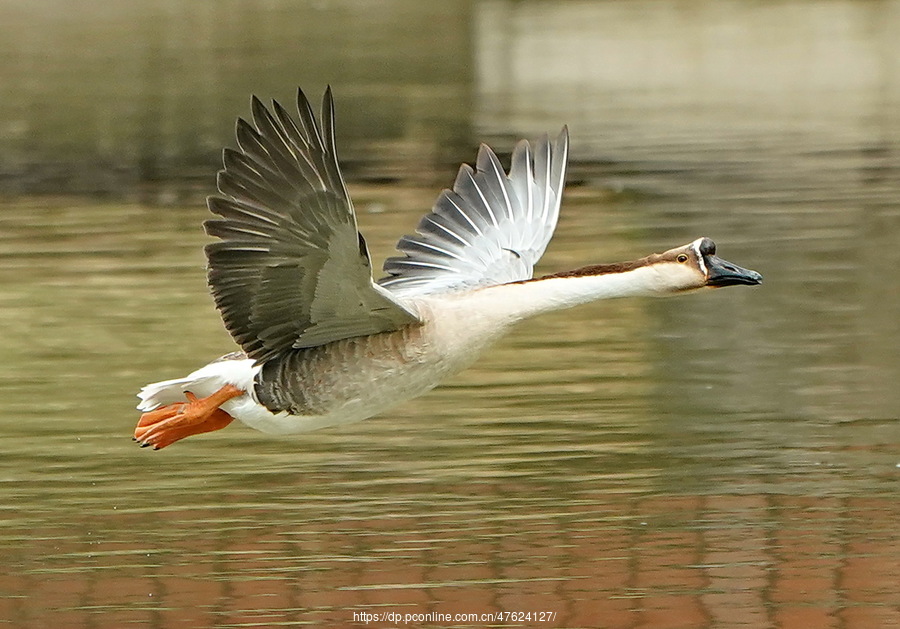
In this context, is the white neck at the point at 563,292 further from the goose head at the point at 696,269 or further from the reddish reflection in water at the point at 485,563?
the reddish reflection in water at the point at 485,563

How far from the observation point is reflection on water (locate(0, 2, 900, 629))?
5.62 meters

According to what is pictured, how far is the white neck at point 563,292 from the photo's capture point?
17.7 feet

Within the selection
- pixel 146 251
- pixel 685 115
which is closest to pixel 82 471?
pixel 146 251

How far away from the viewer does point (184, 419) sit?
19.1 feet

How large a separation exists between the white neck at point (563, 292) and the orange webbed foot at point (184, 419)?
105cm

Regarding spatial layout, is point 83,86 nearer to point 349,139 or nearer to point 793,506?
point 349,139

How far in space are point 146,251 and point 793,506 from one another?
5.91 m

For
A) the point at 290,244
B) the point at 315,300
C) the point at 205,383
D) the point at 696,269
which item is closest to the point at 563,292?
the point at 696,269

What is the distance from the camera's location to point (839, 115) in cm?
1612

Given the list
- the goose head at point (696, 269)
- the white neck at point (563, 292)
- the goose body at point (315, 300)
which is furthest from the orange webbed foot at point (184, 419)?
the goose head at point (696, 269)

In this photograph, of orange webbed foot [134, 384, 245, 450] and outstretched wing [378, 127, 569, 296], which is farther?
outstretched wing [378, 127, 569, 296]

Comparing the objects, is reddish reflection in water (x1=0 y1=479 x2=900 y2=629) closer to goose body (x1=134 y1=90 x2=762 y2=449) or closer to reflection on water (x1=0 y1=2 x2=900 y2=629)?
reflection on water (x1=0 y1=2 x2=900 y2=629)

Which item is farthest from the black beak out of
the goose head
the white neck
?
the white neck

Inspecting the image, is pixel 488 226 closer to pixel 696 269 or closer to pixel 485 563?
pixel 696 269
